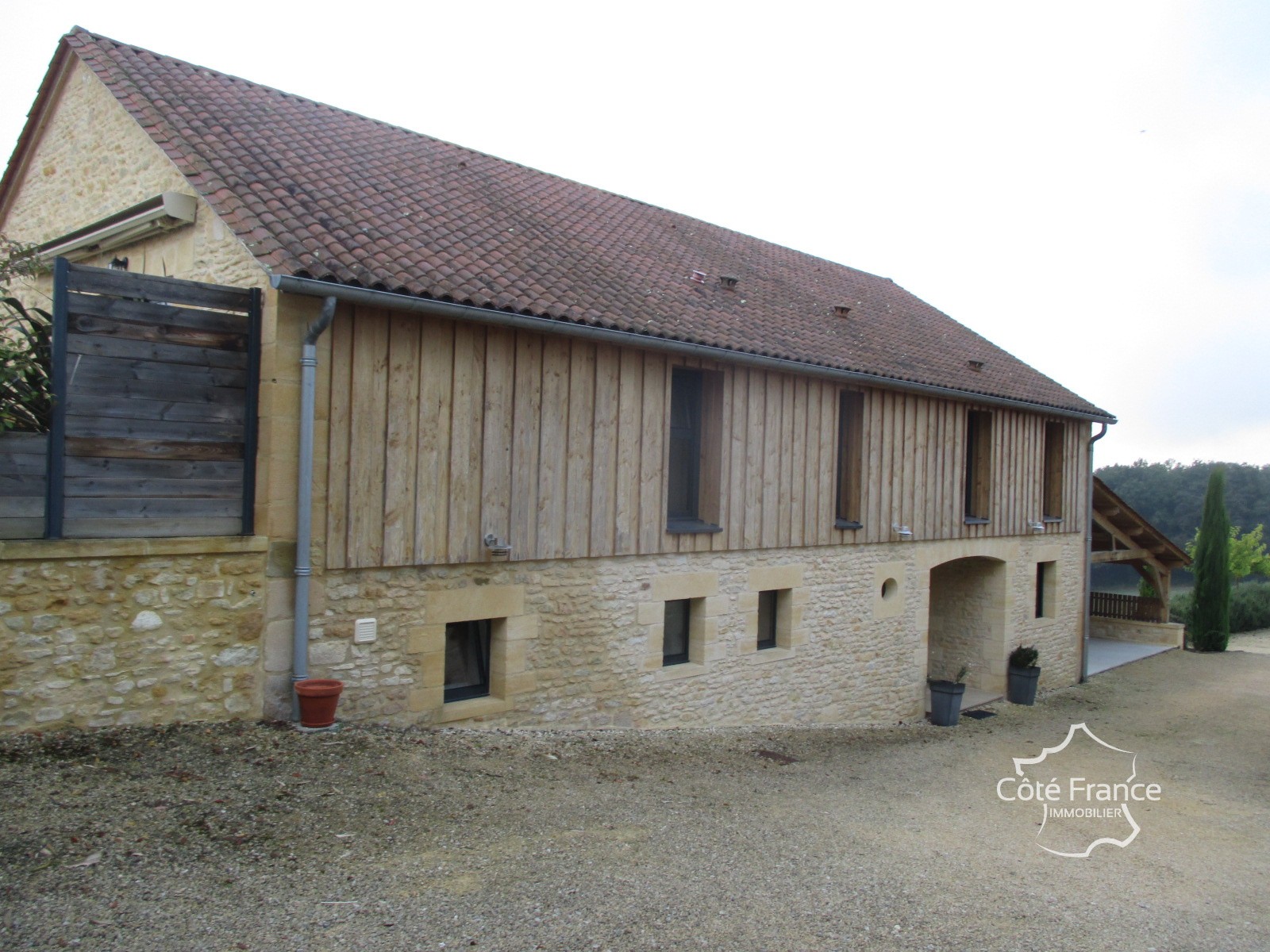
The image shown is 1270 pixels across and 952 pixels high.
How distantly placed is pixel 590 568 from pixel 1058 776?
18.4ft

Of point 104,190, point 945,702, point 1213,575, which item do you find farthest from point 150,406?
point 1213,575

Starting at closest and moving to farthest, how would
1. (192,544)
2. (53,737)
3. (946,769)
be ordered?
(53,737), (192,544), (946,769)

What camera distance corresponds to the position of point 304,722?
6.36m

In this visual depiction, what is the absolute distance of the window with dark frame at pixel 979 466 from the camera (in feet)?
44.5

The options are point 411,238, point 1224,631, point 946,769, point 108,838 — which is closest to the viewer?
point 108,838

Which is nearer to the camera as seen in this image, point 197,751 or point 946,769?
point 197,751

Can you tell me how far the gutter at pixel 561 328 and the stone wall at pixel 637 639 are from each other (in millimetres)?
2028

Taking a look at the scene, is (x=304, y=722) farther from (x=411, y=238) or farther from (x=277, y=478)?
(x=411, y=238)

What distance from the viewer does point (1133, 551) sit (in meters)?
20.0

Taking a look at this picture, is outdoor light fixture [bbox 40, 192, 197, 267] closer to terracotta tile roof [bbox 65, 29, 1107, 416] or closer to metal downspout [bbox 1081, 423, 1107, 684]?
terracotta tile roof [bbox 65, 29, 1107, 416]

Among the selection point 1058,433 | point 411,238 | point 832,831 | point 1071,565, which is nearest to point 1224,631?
point 1071,565

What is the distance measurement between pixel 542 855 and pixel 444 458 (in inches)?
131

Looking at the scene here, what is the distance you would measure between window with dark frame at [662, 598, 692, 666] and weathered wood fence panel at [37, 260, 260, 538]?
14.6 ft

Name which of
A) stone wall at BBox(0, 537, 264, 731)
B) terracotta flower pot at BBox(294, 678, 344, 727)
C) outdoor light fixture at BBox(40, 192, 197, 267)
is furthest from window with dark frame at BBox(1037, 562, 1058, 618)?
outdoor light fixture at BBox(40, 192, 197, 267)
